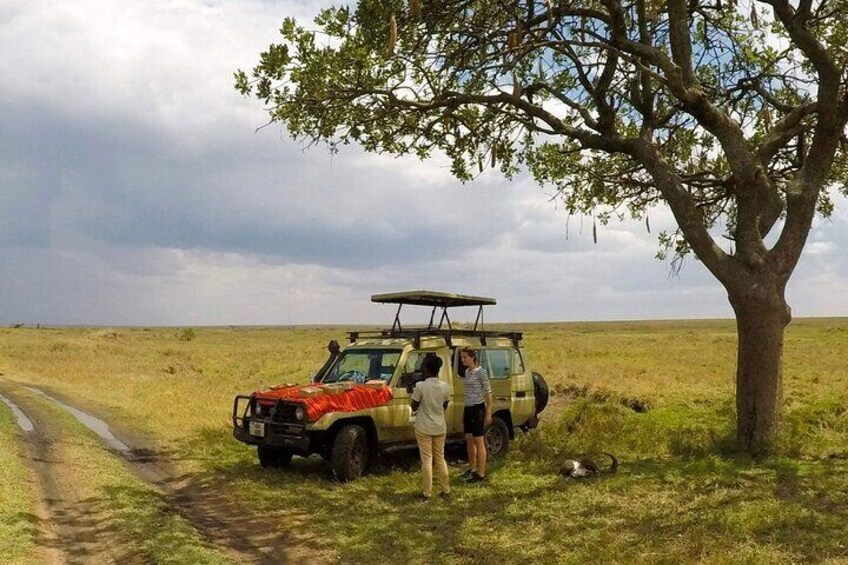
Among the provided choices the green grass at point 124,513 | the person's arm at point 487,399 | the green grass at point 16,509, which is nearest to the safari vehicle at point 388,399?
the person's arm at point 487,399

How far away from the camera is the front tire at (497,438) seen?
12.0 metres

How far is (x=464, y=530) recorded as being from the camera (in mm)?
7844

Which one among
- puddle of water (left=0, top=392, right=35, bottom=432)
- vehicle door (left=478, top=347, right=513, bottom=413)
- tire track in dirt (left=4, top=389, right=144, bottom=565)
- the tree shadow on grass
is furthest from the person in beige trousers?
puddle of water (left=0, top=392, right=35, bottom=432)

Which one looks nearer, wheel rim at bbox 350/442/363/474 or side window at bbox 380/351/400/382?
wheel rim at bbox 350/442/363/474

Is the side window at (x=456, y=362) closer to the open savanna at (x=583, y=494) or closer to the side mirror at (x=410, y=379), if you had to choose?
the side mirror at (x=410, y=379)

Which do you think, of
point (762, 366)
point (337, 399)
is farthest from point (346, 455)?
point (762, 366)

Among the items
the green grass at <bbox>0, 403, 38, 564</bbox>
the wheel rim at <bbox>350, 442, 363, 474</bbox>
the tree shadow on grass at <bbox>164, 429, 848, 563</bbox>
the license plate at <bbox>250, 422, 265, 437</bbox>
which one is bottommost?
the tree shadow on grass at <bbox>164, 429, 848, 563</bbox>

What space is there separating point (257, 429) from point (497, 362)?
14.6ft

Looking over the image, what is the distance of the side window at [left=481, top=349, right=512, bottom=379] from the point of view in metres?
12.4

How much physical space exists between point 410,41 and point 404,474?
6940 mm

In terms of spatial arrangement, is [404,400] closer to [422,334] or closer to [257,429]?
[422,334]

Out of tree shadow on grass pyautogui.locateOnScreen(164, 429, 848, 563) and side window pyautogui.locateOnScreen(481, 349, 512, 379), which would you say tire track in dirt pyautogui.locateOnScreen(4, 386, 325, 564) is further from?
side window pyautogui.locateOnScreen(481, 349, 512, 379)

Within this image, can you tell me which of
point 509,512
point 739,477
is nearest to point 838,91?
point 739,477

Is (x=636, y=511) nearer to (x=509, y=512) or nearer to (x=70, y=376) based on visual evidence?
(x=509, y=512)
